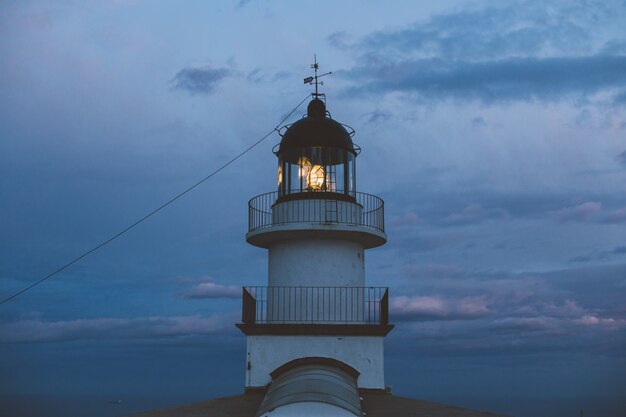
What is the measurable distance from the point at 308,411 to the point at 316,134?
872 cm

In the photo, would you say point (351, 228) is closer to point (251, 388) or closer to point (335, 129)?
point (335, 129)

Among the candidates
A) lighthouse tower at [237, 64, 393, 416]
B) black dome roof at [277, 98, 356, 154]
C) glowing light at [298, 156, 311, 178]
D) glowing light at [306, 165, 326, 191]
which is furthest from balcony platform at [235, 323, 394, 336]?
black dome roof at [277, 98, 356, 154]

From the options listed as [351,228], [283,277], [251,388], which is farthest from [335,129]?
[251,388]

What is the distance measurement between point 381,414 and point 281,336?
12.2ft

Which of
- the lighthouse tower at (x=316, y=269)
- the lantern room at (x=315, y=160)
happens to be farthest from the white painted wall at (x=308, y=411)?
the lantern room at (x=315, y=160)

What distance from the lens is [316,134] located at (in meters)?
19.4

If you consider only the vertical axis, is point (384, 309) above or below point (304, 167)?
below

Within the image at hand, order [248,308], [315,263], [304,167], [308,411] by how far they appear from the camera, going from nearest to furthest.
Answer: [308,411] < [248,308] < [315,263] < [304,167]

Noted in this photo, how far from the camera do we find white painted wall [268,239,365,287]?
18750 mm

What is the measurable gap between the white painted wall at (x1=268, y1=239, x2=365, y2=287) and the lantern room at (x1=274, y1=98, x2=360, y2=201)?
1317 mm

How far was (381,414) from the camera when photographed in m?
15.1

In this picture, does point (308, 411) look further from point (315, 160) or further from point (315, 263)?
point (315, 160)

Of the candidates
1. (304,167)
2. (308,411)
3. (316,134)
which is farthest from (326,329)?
(316,134)

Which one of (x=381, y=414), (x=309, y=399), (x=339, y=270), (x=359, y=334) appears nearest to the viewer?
(x=309, y=399)
